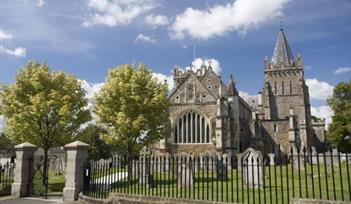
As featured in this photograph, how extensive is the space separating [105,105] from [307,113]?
47318mm

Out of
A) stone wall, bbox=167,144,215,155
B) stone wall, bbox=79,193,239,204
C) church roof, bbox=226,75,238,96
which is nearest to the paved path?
stone wall, bbox=79,193,239,204

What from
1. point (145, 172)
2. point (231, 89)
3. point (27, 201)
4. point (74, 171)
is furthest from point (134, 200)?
point (231, 89)

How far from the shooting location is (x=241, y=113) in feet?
151

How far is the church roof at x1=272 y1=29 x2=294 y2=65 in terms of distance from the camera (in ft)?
203

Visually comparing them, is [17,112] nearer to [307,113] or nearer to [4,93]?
[4,93]

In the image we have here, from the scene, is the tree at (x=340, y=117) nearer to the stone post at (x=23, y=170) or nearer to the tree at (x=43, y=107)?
the tree at (x=43, y=107)

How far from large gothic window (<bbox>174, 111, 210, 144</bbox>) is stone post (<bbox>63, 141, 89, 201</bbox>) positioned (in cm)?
2617

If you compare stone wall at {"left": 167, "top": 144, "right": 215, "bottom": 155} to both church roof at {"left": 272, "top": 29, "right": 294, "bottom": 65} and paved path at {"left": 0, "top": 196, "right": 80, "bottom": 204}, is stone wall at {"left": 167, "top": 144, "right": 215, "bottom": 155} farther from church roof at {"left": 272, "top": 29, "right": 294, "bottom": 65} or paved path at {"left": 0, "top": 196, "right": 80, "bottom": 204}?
church roof at {"left": 272, "top": 29, "right": 294, "bottom": 65}

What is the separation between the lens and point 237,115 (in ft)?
134

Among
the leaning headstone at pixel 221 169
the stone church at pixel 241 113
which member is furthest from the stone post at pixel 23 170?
the stone church at pixel 241 113

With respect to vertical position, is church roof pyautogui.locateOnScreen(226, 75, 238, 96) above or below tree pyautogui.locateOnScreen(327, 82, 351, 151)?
above

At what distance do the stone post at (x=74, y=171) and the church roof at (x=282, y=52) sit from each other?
2200 inches

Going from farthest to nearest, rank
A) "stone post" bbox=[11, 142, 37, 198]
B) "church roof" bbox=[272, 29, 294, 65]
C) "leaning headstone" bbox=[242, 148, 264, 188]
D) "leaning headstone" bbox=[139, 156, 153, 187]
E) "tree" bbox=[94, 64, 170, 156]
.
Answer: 1. "church roof" bbox=[272, 29, 294, 65]
2. "tree" bbox=[94, 64, 170, 156]
3. "stone post" bbox=[11, 142, 37, 198]
4. "leaning headstone" bbox=[242, 148, 264, 188]
5. "leaning headstone" bbox=[139, 156, 153, 187]

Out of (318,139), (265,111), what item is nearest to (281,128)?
(265,111)
